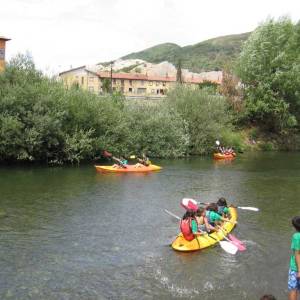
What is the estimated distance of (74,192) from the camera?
24.8 m

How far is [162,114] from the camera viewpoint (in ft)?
141

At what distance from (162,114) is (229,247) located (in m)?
29.1

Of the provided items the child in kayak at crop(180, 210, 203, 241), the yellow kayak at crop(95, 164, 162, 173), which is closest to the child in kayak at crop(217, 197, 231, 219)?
the child in kayak at crop(180, 210, 203, 241)

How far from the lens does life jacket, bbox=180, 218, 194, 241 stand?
14977 mm

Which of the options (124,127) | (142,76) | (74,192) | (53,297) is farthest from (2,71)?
(142,76)

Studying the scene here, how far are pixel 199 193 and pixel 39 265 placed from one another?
13.0m

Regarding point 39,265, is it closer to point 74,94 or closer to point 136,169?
point 136,169

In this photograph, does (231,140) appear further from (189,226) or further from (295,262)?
(295,262)

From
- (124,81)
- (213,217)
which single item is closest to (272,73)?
(213,217)

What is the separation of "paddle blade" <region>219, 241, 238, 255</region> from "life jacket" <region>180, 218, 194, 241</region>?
101cm

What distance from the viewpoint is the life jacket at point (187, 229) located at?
15.0m

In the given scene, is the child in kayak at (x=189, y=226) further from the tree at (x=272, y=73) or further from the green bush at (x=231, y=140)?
the tree at (x=272, y=73)

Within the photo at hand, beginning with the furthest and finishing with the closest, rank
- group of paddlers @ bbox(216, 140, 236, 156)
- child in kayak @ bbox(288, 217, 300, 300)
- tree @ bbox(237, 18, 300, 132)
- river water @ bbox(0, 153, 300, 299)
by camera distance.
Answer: tree @ bbox(237, 18, 300, 132) → group of paddlers @ bbox(216, 140, 236, 156) → river water @ bbox(0, 153, 300, 299) → child in kayak @ bbox(288, 217, 300, 300)

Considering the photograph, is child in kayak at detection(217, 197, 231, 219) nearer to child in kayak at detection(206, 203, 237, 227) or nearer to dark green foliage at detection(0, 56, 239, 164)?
child in kayak at detection(206, 203, 237, 227)
